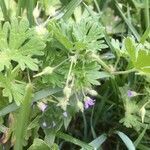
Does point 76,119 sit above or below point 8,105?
below

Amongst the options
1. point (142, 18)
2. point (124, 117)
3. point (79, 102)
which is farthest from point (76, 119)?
point (142, 18)

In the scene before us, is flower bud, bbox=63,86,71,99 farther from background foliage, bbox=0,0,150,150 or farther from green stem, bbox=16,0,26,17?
green stem, bbox=16,0,26,17

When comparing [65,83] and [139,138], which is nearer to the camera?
[65,83]

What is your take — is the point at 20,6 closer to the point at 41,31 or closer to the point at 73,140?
the point at 41,31

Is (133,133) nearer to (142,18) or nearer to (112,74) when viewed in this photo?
(112,74)

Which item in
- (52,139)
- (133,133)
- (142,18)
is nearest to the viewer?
(52,139)

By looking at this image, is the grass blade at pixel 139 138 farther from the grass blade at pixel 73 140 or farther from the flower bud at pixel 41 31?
the flower bud at pixel 41 31

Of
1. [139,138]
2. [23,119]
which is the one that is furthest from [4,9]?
[139,138]
